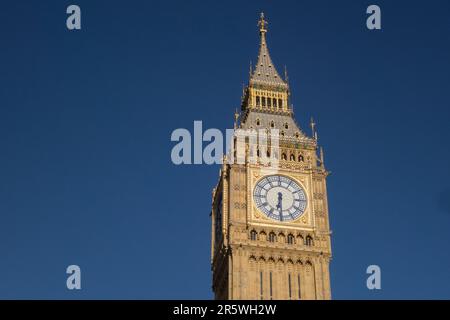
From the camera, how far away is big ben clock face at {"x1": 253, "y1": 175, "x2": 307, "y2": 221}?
88.8 m

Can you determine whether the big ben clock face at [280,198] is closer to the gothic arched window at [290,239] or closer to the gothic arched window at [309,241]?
the gothic arched window at [290,239]

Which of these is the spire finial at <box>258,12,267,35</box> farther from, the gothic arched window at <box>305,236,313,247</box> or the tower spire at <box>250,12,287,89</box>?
the gothic arched window at <box>305,236,313,247</box>

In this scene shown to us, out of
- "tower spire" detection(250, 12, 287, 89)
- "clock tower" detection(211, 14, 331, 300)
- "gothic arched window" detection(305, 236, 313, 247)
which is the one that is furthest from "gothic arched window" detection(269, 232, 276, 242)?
"tower spire" detection(250, 12, 287, 89)

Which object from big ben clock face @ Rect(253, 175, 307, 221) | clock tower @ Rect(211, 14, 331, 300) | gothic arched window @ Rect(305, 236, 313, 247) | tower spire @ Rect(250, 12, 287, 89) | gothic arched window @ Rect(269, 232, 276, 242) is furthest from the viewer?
tower spire @ Rect(250, 12, 287, 89)

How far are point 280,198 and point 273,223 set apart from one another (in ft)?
9.10

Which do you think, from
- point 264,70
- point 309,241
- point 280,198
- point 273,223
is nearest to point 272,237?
point 273,223

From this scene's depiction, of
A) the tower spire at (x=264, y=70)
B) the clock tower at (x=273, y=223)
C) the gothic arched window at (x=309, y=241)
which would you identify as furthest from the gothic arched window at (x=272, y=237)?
the tower spire at (x=264, y=70)

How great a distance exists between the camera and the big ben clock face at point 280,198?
3495 inches

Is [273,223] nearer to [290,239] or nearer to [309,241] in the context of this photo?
[290,239]

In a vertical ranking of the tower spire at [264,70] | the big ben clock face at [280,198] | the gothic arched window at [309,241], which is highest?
the tower spire at [264,70]

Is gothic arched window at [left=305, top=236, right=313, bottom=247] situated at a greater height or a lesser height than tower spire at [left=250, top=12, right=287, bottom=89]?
lesser

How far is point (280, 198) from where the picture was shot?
8938cm
